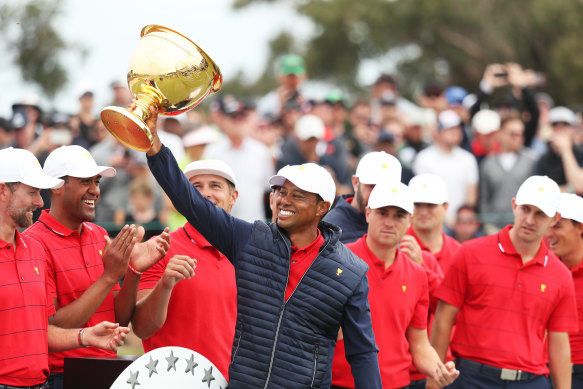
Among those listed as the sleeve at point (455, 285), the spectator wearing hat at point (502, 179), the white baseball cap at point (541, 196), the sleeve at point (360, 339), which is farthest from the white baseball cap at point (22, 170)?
the spectator wearing hat at point (502, 179)

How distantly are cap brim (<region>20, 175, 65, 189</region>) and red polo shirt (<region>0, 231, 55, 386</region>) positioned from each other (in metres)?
0.33

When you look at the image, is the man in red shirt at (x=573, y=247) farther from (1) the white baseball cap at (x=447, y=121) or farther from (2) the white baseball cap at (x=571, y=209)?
(1) the white baseball cap at (x=447, y=121)

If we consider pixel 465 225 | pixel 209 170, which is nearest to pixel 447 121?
pixel 465 225

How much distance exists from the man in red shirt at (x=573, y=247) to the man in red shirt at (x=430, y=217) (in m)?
0.89

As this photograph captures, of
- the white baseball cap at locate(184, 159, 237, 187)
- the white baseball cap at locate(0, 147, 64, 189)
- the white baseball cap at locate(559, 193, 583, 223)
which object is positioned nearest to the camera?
the white baseball cap at locate(0, 147, 64, 189)

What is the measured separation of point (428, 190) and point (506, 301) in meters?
1.23

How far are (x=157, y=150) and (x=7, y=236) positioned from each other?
106 centimetres

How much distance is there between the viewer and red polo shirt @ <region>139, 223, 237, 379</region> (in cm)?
568

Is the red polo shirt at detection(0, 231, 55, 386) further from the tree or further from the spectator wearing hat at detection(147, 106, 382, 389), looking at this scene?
the tree

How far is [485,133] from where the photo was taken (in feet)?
39.8

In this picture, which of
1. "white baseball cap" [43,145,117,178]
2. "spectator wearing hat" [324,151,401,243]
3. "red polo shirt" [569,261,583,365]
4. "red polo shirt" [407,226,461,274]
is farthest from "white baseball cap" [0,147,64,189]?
"red polo shirt" [569,261,583,365]

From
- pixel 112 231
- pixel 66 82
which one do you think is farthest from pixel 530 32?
pixel 112 231

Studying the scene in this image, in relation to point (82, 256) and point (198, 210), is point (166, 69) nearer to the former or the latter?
point (198, 210)

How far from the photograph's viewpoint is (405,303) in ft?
21.1
